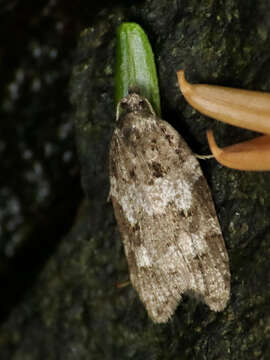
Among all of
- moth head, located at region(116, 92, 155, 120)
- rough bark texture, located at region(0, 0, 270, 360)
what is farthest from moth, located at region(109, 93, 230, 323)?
rough bark texture, located at region(0, 0, 270, 360)

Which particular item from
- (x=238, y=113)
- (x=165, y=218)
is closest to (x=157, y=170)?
(x=165, y=218)

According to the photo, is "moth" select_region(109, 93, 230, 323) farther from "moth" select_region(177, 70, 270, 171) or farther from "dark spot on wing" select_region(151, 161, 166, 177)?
"moth" select_region(177, 70, 270, 171)

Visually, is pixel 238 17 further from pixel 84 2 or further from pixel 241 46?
pixel 84 2

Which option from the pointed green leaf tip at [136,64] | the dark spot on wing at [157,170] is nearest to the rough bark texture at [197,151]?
the pointed green leaf tip at [136,64]

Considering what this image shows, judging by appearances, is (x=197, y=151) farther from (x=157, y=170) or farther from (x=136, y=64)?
(x=136, y=64)

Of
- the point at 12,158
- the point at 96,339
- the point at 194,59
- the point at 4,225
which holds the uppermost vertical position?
the point at 194,59

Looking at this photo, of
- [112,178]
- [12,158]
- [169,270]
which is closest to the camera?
[169,270]

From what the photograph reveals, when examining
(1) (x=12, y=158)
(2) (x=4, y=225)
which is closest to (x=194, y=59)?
(1) (x=12, y=158)
